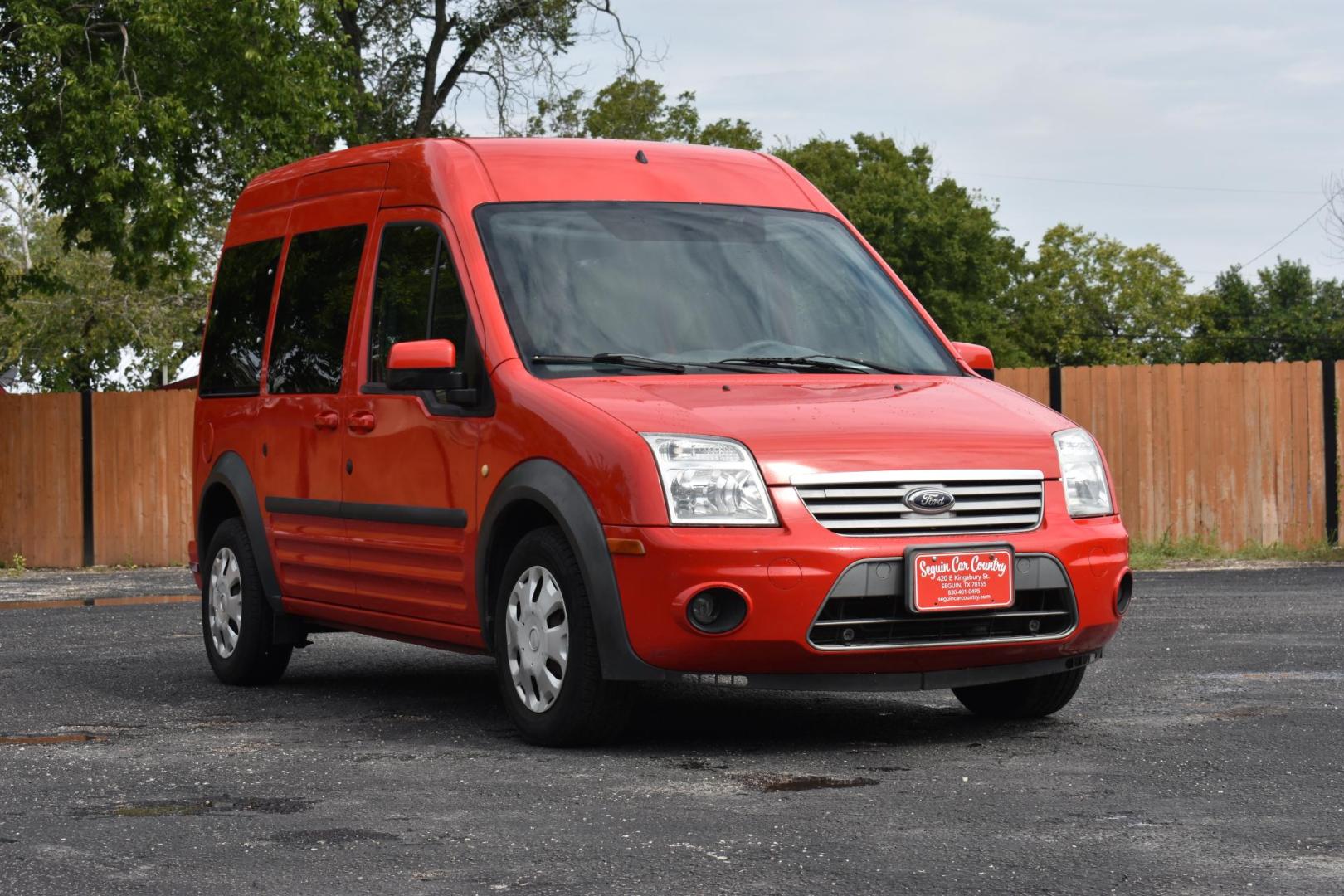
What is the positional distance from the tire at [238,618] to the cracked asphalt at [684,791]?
194 mm

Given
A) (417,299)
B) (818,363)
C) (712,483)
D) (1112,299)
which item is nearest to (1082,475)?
(818,363)

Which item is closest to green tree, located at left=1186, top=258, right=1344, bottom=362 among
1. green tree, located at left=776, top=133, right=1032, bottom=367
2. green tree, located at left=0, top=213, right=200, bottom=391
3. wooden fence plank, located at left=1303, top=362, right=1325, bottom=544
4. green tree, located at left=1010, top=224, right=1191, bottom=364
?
green tree, located at left=1010, top=224, right=1191, bottom=364

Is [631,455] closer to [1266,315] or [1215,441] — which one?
[1215,441]

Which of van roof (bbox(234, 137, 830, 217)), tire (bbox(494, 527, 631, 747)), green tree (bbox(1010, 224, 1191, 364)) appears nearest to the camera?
tire (bbox(494, 527, 631, 747))

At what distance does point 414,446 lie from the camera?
7852 mm

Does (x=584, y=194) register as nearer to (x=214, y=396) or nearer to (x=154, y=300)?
(x=214, y=396)

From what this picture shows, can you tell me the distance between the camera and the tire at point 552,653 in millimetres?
6758

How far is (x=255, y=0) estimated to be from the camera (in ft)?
68.9

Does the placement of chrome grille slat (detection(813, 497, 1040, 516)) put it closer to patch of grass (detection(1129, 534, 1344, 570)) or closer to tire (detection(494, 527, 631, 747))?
tire (detection(494, 527, 631, 747))

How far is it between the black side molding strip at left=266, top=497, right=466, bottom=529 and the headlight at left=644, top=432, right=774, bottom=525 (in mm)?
1239

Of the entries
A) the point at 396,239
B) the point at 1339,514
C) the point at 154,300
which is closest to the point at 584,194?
the point at 396,239

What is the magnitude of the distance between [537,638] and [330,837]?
1.70 meters

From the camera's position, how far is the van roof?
26.1 ft

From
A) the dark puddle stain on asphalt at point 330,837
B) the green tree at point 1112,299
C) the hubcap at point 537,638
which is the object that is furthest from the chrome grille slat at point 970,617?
the green tree at point 1112,299
